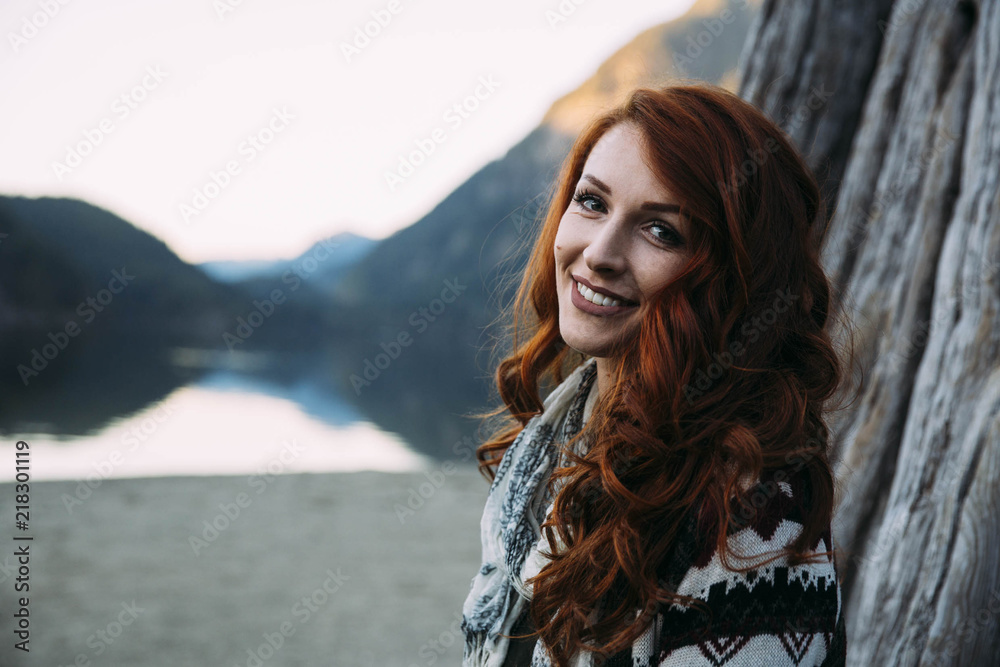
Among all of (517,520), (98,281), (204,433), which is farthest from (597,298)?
(98,281)

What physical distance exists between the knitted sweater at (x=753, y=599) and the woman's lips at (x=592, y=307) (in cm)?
44

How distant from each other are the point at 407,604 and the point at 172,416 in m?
10.4

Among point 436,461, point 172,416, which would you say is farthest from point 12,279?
point 436,461

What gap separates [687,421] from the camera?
4.18ft

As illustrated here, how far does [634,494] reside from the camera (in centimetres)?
122

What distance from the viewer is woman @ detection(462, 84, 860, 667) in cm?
116

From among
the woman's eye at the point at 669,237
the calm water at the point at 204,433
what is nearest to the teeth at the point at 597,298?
the woman's eye at the point at 669,237

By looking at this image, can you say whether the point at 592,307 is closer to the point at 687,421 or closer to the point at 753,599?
the point at 687,421

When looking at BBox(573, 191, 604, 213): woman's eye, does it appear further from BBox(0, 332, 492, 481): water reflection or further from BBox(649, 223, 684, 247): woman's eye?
BBox(0, 332, 492, 481): water reflection

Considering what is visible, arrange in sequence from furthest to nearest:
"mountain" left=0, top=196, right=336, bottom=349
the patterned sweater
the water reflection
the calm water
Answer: "mountain" left=0, top=196, right=336, bottom=349
the water reflection
the calm water
the patterned sweater

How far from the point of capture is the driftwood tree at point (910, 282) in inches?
72.3

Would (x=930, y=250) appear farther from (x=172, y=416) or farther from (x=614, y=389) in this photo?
(x=172, y=416)

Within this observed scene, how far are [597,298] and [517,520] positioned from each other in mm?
546

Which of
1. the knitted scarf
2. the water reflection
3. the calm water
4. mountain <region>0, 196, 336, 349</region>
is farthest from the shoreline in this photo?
mountain <region>0, 196, 336, 349</region>
